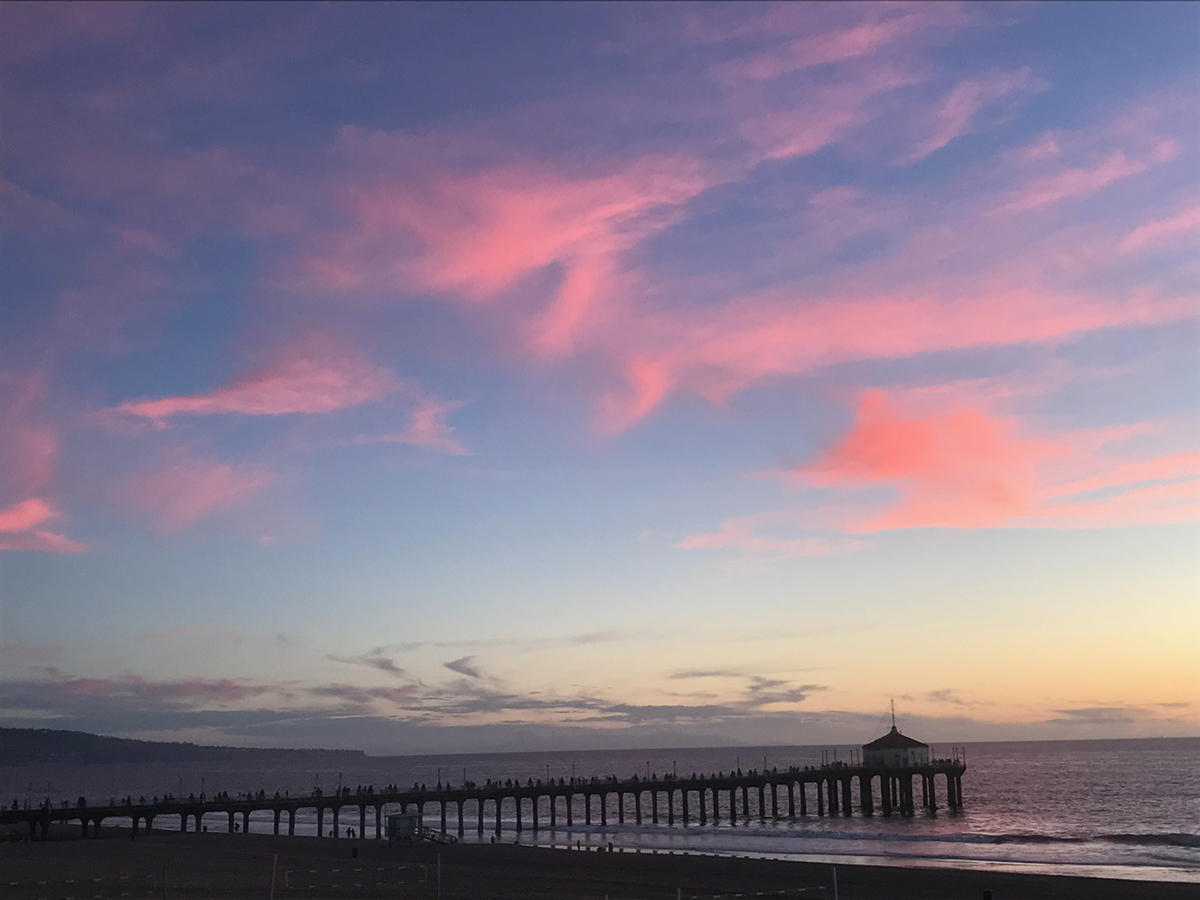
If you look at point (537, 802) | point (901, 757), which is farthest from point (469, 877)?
point (901, 757)

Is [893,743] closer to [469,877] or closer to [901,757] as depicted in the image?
[901,757]

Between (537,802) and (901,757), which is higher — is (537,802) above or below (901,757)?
below

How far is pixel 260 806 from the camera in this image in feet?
273

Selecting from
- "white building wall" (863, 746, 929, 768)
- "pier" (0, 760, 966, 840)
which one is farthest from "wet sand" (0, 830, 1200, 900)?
"white building wall" (863, 746, 929, 768)

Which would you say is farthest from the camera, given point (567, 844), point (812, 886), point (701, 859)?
point (567, 844)

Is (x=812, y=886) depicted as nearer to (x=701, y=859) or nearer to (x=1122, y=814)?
(x=701, y=859)

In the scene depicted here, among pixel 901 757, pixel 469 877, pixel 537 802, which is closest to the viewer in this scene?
pixel 469 877

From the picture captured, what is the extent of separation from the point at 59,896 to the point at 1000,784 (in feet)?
519

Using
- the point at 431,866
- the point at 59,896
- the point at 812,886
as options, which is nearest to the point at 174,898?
the point at 59,896

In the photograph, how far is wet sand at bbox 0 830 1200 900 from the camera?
41031mm

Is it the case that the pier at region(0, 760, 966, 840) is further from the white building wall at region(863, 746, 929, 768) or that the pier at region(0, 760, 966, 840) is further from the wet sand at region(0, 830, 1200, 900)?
the wet sand at region(0, 830, 1200, 900)

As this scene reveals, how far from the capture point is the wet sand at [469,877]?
41.0 metres

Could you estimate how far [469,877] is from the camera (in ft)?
159

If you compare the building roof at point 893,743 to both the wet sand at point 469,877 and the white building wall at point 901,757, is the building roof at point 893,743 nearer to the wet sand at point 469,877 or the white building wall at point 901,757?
the white building wall at point 901,757
